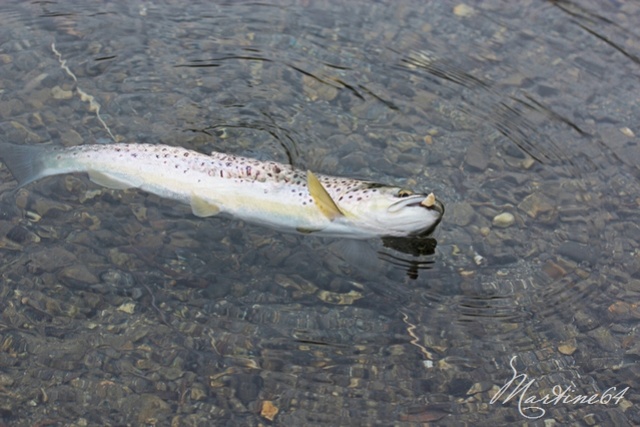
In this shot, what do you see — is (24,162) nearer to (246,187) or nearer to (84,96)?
(84,96)

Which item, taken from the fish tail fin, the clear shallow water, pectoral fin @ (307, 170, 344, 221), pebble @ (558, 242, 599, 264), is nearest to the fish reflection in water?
the clear shallow water

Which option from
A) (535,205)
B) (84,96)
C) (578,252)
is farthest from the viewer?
(84,96)

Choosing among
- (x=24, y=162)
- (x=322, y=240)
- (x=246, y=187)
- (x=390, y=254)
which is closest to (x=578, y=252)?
(x=390, y=254)

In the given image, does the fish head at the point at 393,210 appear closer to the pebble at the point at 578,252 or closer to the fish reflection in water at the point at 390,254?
the fish reflection in water at the point at 390,254

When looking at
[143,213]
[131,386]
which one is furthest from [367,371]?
[143,213]

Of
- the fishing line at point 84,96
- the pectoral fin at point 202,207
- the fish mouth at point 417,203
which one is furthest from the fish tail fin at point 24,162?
the fish mouth at point 417,203

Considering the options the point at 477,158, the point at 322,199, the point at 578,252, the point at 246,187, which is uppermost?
the point at 322,199
